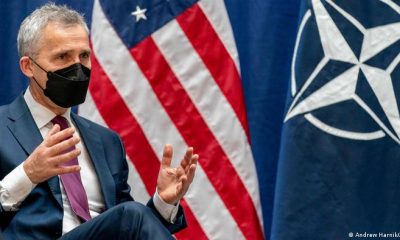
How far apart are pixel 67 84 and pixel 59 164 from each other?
0.37 metres

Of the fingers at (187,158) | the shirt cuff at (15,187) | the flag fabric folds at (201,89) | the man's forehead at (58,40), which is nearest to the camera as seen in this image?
the shirt cuff at (15,187)

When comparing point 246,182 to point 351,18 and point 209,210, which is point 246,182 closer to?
point 209,210

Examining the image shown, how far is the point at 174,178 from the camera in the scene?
116 inches

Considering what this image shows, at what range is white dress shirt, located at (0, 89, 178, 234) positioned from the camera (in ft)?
8.98

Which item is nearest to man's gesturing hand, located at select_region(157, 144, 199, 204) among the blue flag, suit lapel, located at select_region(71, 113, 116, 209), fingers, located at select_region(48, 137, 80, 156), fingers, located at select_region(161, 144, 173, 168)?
fingers, located at select_region(161, 144, 173, 168)

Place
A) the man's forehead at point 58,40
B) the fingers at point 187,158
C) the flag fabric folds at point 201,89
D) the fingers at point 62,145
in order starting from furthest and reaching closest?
the flag fabric folds at point 201,89
the man's forehead at point 58,40
the fingers at point 187,158
the fingers at point 62,145

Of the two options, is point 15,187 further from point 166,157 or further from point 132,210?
point 166,157

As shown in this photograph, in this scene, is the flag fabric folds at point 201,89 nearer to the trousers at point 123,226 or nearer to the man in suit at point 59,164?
the man in suit at point 59,164

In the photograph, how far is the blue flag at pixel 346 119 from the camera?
11.3 feet

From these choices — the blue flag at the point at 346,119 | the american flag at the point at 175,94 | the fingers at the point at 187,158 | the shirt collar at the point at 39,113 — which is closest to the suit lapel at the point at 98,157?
the shirt collar at the point at 39,113

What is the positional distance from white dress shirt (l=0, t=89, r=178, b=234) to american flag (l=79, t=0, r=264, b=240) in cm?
60

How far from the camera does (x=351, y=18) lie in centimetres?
344

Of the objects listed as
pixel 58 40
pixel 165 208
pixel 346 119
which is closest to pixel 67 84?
pixel 58 40

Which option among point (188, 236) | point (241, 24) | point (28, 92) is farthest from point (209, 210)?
point (28, 92)
